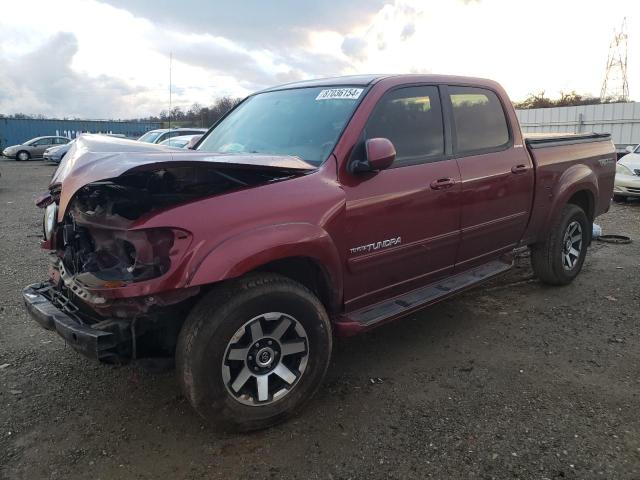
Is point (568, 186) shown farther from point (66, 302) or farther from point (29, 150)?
point (29, 150)

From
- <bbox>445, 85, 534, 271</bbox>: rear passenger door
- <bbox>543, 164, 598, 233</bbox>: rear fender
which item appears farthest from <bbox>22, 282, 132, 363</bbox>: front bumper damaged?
<bbox>543, 164, 598, 233</bbox>: rear fender

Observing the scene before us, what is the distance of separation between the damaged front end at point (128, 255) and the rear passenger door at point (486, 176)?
1635 mm

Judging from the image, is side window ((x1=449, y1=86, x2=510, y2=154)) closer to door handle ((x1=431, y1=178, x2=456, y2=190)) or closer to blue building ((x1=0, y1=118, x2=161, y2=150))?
door handle ((x1=431, y1=178, x2=456, y2=190))

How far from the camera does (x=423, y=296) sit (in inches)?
144

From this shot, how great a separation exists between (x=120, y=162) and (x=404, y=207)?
5.90 ft

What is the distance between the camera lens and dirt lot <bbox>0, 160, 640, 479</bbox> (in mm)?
2584

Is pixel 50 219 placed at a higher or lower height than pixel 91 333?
higher

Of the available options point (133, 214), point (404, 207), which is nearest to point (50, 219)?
point (133, 214)

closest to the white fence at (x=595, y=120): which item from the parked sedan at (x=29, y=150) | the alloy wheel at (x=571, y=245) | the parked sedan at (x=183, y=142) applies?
the parked sedan at (x=183, y=142)

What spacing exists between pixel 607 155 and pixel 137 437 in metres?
5.38

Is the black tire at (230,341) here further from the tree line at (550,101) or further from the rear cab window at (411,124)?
the tree line at (550,101)

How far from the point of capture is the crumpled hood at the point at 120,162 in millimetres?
2402

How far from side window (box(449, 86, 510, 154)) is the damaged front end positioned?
170cm

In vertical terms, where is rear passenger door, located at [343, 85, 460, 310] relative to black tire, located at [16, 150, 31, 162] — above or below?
below
